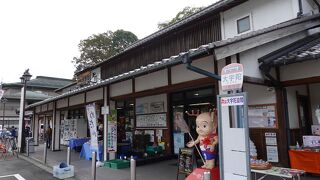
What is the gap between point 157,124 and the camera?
1298 centimetres

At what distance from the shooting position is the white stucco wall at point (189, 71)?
24.3 feet

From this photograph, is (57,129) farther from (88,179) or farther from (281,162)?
(281,162)

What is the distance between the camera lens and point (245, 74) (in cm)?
682

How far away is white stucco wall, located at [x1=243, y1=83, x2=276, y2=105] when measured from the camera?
23.6 feet

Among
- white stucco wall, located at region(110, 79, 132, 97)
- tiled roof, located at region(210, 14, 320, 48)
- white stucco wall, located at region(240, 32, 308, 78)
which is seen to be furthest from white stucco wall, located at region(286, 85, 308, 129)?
white stucco wall, located at region(110, 79, 132, 97)

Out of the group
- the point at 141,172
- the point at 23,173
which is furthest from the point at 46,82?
the point at 141,172

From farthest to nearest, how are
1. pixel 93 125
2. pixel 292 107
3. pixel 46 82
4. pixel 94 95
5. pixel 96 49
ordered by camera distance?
pixel 46 82 < pixel 96 49 < pixel 94 95 < pixel 93 125 < pixel 292 107

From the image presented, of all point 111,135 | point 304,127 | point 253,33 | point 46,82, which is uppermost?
point 46,82

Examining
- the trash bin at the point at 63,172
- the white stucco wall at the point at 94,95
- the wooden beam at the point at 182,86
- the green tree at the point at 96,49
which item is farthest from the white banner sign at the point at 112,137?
the green tree at the point at 96,49

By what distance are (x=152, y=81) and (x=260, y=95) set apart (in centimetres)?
380

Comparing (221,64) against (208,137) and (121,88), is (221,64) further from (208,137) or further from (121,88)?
(121,88)

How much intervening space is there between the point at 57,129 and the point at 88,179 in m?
11.3

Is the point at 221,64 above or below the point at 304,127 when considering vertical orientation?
above

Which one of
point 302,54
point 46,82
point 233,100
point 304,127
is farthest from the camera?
point 46,82
